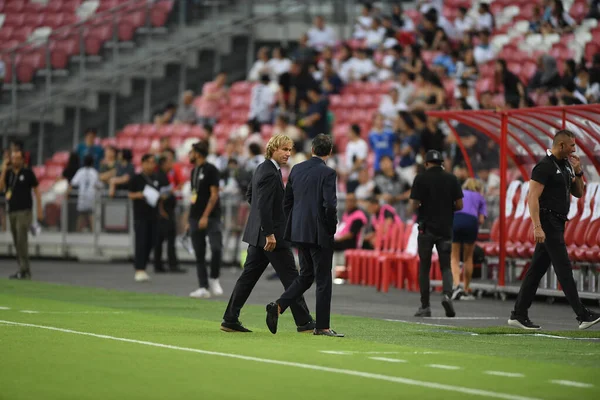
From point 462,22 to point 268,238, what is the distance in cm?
1887

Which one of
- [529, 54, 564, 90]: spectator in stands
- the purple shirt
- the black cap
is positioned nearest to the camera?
the black cap

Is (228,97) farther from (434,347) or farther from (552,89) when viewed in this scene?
(434,347)

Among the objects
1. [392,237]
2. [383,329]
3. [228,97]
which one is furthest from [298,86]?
[383,329]

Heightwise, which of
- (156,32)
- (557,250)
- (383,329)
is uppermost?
(156,32)

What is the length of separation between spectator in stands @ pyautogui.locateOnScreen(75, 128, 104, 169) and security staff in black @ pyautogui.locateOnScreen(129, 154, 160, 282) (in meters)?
7.19

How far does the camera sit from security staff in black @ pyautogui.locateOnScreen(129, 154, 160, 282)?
78.0 feet

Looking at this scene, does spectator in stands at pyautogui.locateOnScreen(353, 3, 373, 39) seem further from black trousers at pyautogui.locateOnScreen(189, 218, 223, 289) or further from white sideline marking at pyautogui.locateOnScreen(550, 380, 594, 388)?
white sideline marking at pyautogui.locateOnScreen(550, 380, 594, 388)

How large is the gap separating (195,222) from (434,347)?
305 inches

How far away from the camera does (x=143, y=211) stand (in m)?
24.4

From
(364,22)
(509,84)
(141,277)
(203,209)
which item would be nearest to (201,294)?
(203,209)

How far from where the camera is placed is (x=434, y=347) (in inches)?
496

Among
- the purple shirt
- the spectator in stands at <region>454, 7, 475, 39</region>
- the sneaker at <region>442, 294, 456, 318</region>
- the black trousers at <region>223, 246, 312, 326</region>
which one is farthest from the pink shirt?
A: the black trousers at <region>223, 246, 312, 326</region>

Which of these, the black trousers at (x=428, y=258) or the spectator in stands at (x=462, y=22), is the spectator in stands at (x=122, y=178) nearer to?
the spectator in stands at (x=462, y=22)

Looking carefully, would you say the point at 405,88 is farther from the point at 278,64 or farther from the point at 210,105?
the point at 210,105
